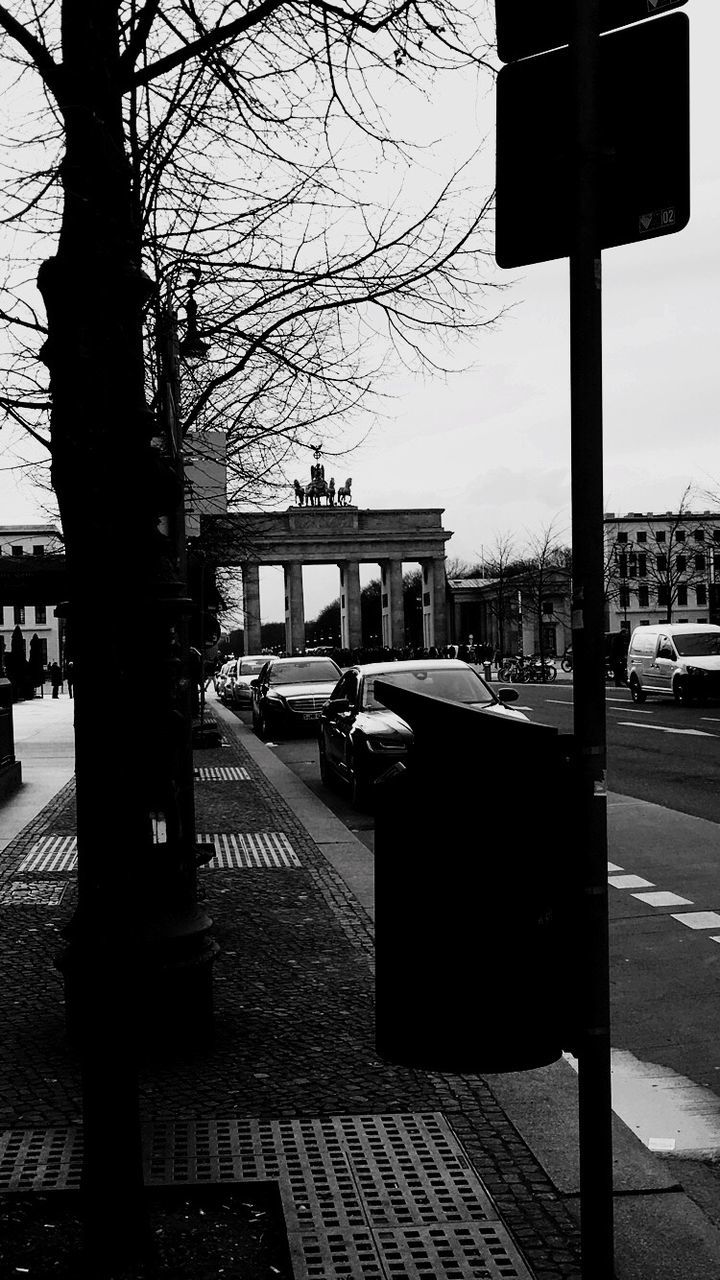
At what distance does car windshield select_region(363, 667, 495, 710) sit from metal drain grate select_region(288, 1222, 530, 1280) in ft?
36.8

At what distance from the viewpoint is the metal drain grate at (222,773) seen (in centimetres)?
1742

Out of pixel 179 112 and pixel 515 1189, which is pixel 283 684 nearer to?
pixel 179 112

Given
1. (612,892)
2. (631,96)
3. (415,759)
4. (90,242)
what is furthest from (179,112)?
(612,892)

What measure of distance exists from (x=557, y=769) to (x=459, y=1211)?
143 cm

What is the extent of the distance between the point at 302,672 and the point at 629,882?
755 inches

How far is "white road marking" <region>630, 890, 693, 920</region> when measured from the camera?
8.48 m

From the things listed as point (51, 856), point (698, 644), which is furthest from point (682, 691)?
point (51, 856)

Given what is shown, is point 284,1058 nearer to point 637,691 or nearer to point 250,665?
point 637,691

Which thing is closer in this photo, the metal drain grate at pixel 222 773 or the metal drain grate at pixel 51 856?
the metal drain grate at pixel 51 856

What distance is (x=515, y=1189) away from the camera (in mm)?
3764

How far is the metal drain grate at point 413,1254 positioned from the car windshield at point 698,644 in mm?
31273

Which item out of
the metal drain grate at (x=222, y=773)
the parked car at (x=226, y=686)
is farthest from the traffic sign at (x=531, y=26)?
the parked car at (x=226, y=686)

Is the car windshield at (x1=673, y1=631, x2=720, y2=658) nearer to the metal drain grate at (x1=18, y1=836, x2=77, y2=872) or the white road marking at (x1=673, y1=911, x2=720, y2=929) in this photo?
the metal drain grate at (x1=18, y1=836, x2=77, y2=872)

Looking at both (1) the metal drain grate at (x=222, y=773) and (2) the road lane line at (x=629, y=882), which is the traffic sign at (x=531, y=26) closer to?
(2) the road lane line at (x=629, y=882)
